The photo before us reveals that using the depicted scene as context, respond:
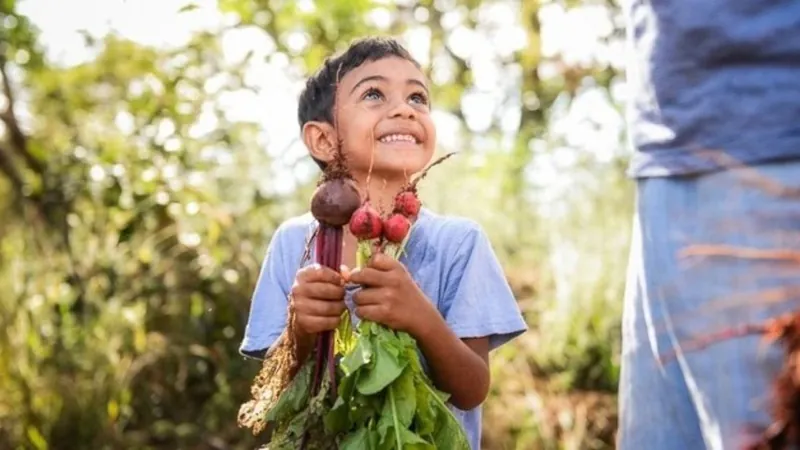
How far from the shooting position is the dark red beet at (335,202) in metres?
2.08

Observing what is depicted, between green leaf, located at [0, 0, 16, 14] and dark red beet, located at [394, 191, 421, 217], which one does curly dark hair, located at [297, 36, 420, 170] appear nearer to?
dark red beet, located at [394, 191, 421, 217]

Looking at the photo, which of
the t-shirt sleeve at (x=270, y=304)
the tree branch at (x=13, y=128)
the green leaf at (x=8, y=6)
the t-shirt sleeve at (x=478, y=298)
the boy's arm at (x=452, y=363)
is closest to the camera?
the boy's arm at (x=452, y=363)

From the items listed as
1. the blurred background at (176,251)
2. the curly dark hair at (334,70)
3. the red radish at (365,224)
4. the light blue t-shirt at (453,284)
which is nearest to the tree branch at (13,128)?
the blurred background at (176,251)

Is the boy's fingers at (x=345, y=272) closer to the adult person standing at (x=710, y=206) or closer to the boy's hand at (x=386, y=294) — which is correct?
the boy's hand at (x=386, y=294)

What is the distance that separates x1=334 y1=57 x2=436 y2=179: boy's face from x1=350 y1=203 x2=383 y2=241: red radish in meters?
0.25

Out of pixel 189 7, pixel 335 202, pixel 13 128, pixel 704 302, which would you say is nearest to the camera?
pixel 704 302

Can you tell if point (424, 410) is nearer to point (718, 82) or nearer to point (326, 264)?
point (326, 264)

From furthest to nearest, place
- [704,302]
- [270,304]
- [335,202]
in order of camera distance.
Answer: [270,304] → [335,202] → [704,302]

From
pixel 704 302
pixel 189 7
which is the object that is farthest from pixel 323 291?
pixel 189 7

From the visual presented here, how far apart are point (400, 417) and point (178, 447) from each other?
294cm

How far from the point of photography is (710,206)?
1602 millimetres

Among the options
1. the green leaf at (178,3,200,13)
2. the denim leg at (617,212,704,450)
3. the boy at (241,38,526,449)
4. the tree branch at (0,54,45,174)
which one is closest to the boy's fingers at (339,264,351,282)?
the boy at (241,38,526,449)

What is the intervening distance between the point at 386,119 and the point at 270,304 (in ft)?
1.38

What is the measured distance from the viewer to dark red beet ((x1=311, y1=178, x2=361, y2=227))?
208cm
